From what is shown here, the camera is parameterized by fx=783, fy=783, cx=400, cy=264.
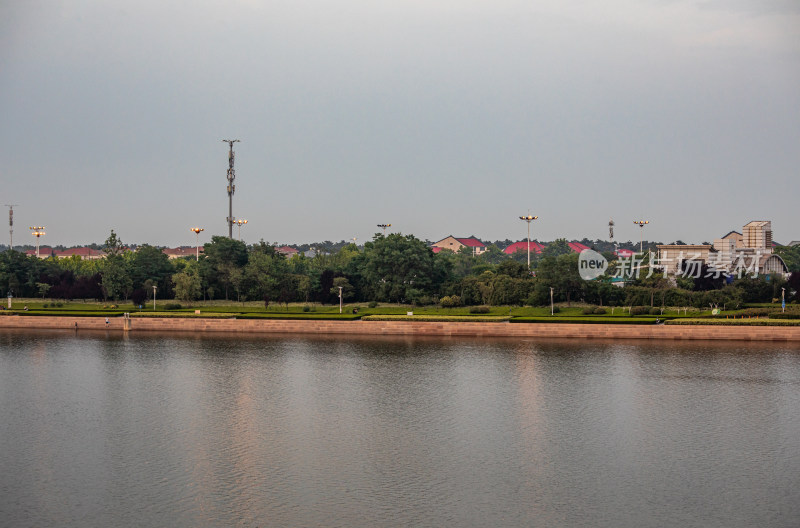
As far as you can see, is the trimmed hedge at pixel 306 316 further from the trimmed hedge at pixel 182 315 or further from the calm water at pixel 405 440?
the calm water at pixel 405 440

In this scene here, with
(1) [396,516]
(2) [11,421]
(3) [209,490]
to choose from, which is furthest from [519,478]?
(2) [11,421]

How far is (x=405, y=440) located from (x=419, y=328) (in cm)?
2663

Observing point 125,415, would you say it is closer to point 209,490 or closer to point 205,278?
point 209,490

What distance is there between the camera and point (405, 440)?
80.5 feet

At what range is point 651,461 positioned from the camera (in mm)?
22344

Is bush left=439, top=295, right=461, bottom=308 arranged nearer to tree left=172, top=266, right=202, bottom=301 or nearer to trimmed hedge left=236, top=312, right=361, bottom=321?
trimmed hedge left=236, top=312, right=361, bottom=321

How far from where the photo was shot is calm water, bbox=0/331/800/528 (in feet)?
61.7

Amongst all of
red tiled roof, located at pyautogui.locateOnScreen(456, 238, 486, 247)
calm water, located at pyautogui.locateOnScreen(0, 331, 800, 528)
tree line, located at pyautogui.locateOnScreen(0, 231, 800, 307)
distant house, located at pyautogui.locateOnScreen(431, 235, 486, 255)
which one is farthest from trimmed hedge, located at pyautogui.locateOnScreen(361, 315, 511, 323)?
red tiled roof, located at pyautogui.locateOnScreen(456, 238, 486, 247)

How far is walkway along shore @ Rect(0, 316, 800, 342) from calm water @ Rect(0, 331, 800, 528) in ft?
18.7

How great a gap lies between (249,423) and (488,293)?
119 feet

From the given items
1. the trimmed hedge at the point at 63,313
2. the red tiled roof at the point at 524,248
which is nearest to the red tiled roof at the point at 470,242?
the red tiled roof at the point at 524,248

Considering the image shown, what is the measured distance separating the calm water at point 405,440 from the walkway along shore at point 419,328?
569 cm

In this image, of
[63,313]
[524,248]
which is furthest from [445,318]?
[524,248]

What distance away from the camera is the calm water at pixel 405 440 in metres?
18.8
